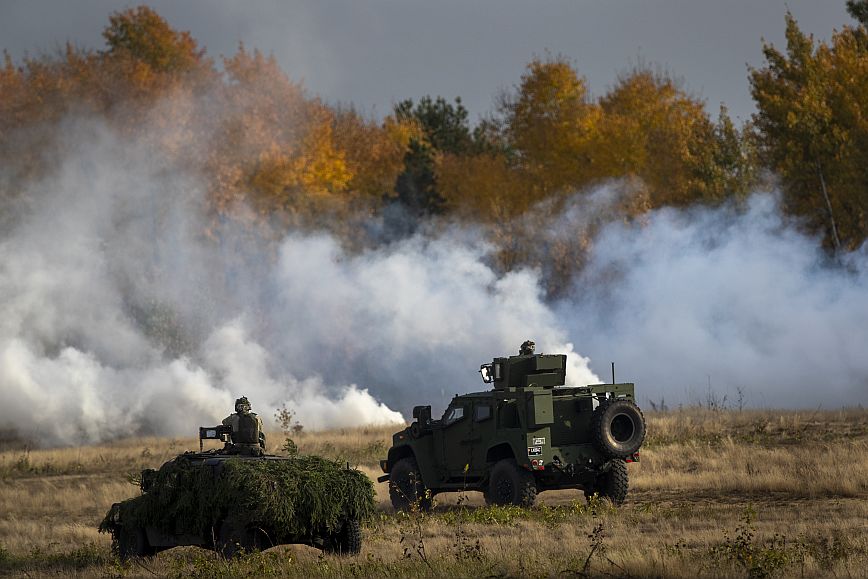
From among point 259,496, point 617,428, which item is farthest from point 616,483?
point 259,496

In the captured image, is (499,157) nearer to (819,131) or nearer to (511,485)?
(819,131)

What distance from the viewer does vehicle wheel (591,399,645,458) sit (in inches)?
846

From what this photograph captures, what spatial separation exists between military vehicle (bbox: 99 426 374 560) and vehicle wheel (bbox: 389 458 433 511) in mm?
6709

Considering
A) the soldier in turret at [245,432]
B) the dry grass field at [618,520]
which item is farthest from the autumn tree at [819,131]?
the soldier in turret at [245,432]

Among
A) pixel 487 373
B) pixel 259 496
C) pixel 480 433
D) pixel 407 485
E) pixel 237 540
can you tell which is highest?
pixel 487 373

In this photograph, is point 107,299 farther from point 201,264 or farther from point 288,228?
point 288,228

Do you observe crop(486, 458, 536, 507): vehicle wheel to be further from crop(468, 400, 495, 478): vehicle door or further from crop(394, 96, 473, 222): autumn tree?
crop(394, 96, 473, 222): autumn tree

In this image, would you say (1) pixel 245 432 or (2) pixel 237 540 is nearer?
(2) pixel 237 540

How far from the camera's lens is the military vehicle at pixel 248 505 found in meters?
15.8

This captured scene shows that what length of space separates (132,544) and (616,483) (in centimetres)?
851

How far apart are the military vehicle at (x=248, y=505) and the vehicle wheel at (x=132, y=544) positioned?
0.01 meters

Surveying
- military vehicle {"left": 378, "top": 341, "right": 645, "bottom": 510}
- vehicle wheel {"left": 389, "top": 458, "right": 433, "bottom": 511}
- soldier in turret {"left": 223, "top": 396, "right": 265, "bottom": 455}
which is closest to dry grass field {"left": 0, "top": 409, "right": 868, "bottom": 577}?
vehicle wheel {"left": 389, "top": 458, "right": 433, "bottom": 511}

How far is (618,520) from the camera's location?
19.6 metres

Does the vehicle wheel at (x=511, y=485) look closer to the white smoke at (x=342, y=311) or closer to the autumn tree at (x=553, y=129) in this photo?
the white smoke at (x=342, y=311)
